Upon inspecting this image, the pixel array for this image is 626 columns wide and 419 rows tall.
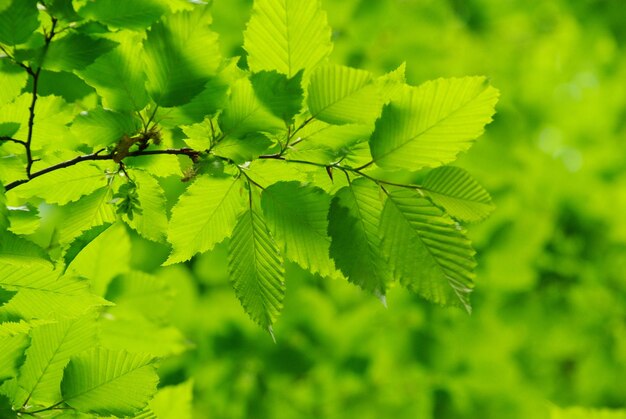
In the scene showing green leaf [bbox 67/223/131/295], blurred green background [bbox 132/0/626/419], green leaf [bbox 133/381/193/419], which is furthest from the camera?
blurred green background [bbox 132/0/626/419]

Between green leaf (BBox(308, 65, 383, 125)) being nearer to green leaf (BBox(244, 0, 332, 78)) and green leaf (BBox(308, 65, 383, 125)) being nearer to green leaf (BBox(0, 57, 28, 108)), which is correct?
green leaf (BBox(244, 0, 332, 78))

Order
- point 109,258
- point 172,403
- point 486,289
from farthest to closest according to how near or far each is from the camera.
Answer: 1. point 486,289
2. point 109,258
3. point 172,403

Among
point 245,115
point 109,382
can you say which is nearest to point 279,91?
point 245,115

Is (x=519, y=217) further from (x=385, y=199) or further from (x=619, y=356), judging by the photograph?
(x=385, y=199)

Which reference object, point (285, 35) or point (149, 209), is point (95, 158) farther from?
point (285, 35)

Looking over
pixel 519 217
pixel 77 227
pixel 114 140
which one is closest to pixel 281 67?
pixel 114 140

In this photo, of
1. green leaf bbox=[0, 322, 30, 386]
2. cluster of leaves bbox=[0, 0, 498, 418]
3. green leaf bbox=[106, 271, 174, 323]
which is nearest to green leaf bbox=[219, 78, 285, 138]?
cluster of leaves bbox=[0, 0, 498, 418]
